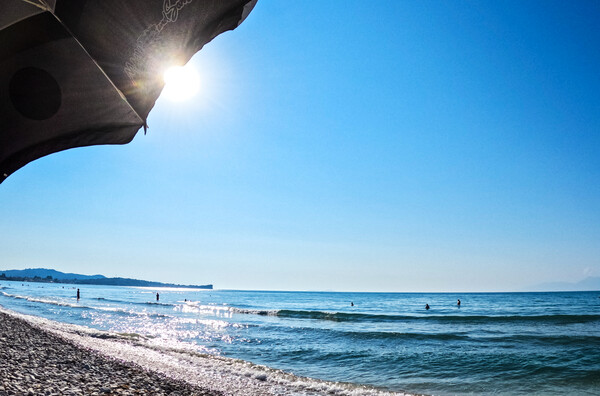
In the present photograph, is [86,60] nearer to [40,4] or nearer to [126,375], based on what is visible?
[40,4]

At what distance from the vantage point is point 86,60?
4.91 ft

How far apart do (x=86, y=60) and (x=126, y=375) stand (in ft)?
29.2

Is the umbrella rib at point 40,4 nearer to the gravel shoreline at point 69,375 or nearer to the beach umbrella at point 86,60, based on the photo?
the beach umbrella at point 86,60

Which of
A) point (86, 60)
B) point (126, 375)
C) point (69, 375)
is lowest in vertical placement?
point (126, 375)

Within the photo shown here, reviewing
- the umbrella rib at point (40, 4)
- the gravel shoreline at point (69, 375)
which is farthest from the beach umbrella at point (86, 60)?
the gravel shoreline at point (69, 375)

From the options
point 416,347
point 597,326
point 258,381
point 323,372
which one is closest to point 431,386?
point 323,372

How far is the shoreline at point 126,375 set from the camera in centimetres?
649

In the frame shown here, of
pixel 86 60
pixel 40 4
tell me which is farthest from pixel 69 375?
pixel 40 4

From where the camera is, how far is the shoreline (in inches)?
255

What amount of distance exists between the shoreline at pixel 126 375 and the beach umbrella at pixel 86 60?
6.07 m

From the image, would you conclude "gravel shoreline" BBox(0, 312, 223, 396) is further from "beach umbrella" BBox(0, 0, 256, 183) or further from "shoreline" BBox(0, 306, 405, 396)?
"beach umbrella" BBox(0, 0, 256, 183)

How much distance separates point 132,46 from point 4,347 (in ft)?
40.1

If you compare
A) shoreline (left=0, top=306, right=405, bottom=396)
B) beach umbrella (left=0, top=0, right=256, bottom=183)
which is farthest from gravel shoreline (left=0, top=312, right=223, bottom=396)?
beach umbrella (left=0, top=0, right=256, bottom=183)

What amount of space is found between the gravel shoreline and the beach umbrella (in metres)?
6.02
